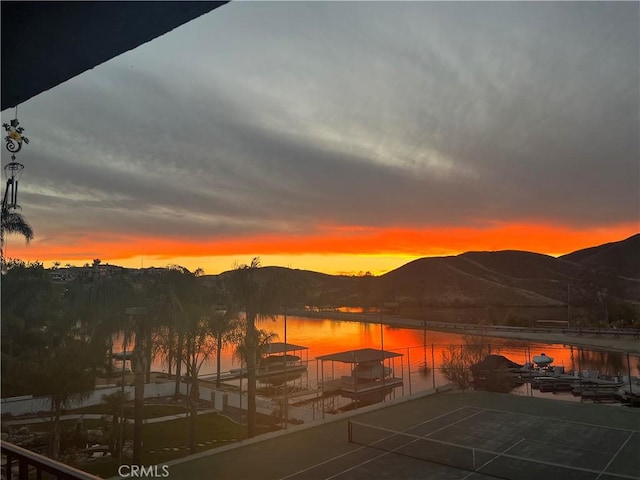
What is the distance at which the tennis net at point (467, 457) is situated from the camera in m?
12.7

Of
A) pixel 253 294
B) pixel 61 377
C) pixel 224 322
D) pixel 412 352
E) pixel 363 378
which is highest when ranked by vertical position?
pixel 253 294

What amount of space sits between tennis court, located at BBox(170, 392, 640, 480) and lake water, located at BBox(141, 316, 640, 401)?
24.2 ft

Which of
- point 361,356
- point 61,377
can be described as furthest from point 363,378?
point 61,377

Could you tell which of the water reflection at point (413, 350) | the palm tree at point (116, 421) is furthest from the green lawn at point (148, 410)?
the water reflection at point (413, 350)

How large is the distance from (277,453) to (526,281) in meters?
127

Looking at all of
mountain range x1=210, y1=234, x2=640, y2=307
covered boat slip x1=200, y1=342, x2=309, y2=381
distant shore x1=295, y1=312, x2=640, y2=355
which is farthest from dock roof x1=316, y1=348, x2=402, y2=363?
mountain range x1=210, y1=234, x2=640, y2=307

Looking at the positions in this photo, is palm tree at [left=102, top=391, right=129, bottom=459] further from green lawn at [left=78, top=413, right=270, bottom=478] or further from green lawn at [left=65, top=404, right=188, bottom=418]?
green lawn at [left=78, top=413, right=270, bottom=478]

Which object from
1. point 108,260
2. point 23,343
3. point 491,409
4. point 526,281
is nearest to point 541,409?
point 491,409

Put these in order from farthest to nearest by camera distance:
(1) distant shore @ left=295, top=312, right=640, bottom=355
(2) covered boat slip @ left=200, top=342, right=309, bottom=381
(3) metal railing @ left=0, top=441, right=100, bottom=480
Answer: (1) distant shore @ left=295, top=312, right=640, bottom=355 < (2) covered boat slip @ left=200, top=342, right=309, bottom=381 < (3) metal railing @ left=0, top=441, right=100, bottom=480

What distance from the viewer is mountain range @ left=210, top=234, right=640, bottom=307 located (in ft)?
379

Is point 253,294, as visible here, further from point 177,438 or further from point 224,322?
point 177,438

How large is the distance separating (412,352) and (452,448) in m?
46.5

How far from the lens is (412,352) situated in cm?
5984

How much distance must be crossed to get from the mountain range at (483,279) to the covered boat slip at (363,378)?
73454 millimetres
